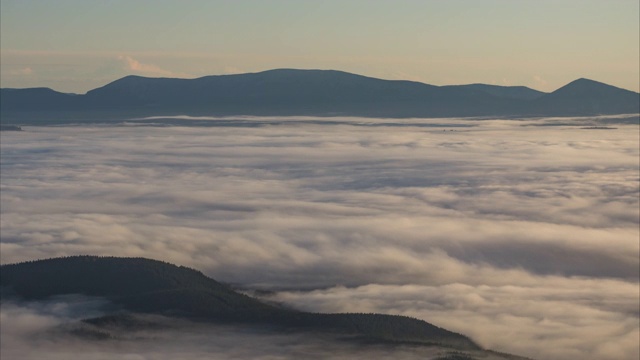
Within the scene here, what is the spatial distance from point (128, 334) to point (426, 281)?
130ft

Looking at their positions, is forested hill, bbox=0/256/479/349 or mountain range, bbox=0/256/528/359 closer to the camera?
mountain range, bbox=0/256/528/359

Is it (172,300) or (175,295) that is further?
(175,295)

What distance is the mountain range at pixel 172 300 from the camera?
290 ft

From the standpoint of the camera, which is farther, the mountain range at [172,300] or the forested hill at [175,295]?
the forested hill at [175,295]

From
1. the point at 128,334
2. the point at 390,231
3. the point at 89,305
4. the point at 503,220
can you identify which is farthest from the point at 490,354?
the point at 503,220

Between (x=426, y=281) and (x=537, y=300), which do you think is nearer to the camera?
(x=537, y=300)

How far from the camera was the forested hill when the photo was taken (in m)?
89.3

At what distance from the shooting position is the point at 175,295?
100 metres

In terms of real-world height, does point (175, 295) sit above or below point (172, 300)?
above

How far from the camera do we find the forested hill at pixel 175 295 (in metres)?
89.3

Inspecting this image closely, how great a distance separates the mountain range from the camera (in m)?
88.4

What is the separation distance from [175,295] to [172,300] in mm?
1293

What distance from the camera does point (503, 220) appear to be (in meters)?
163

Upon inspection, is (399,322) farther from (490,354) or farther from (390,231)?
(390,231)
